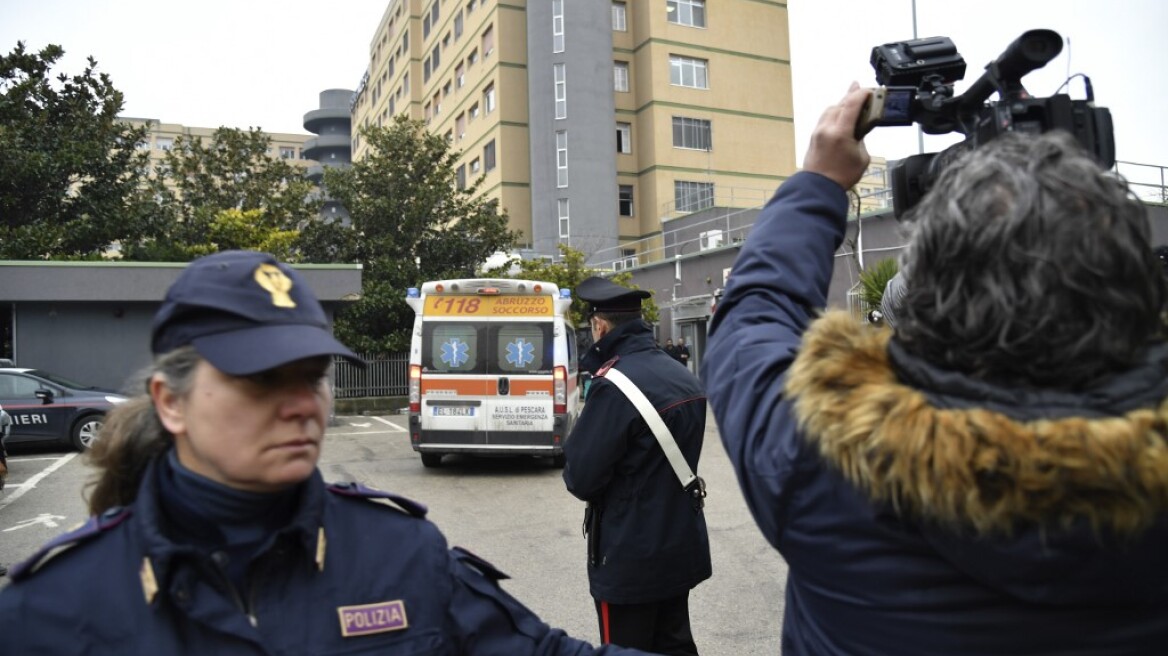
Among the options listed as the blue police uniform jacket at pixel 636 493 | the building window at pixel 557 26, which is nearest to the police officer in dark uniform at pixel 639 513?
the blue police uniform jacket at pixel 636 493

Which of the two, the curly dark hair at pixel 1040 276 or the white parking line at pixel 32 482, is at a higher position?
the curly dark hair at pixel 1040 276

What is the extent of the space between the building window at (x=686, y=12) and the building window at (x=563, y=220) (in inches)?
433

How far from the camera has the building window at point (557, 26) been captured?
140 feet

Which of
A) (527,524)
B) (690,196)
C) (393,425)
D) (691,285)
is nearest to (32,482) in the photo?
(527,524)

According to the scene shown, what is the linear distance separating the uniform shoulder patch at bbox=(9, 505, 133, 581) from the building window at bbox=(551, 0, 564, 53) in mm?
43362

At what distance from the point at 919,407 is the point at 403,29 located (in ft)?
207

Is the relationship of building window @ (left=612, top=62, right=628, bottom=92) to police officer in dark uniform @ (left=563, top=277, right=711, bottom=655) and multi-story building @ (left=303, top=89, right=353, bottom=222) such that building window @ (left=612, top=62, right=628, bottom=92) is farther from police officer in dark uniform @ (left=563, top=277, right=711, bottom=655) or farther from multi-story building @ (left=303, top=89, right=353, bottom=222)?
multi-story building @ (left=303, top=89, right=353, bottom=222)

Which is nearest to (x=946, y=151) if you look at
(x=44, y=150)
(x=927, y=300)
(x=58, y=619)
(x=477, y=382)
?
(x=927, y=300)

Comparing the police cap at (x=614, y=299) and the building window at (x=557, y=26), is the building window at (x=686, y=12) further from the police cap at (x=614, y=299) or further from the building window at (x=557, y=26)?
the police cap at (x=614, y=299)

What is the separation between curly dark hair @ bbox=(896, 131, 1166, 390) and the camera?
1140mm

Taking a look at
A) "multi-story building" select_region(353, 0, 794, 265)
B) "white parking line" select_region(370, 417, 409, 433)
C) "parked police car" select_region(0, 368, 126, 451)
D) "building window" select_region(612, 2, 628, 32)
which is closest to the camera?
"parked police car" select_region(0, 368, 126, 451)

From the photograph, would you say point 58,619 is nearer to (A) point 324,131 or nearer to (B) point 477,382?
(B) point 477,382

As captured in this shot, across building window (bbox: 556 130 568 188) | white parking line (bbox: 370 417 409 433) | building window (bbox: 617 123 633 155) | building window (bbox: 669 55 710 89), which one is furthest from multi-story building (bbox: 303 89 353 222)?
white parking line (bbox: 370 417 409 433)

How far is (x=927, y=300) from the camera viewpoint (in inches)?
49.1
